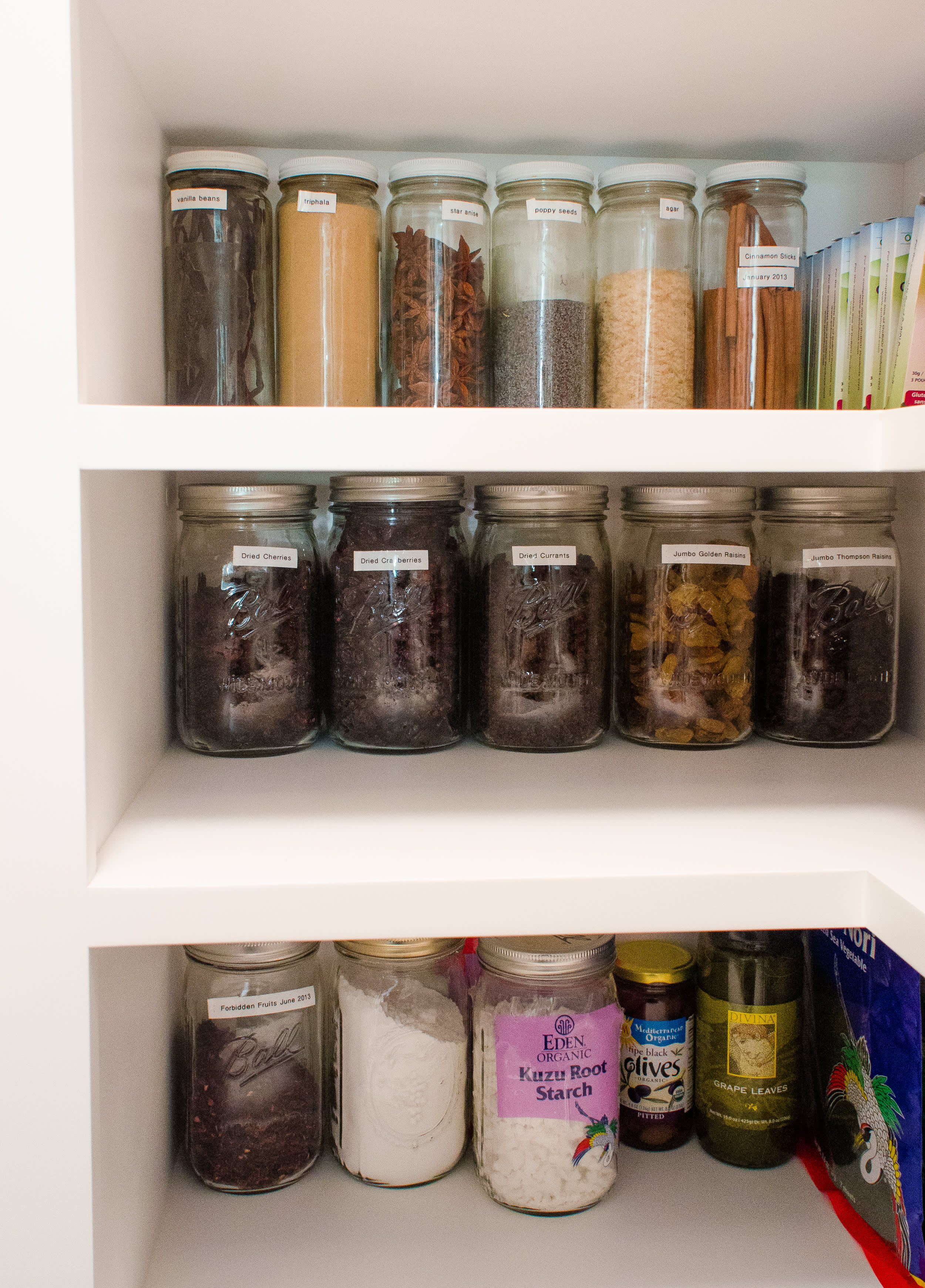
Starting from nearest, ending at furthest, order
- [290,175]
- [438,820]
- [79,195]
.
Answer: [79,195]
[438,820]
[290,175]

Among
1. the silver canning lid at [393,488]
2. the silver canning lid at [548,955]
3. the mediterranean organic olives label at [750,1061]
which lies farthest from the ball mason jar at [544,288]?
the mediterranean organic olives label at [750,1061]

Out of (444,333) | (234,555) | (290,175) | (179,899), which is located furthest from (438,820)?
(290,175)

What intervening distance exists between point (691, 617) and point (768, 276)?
0.34 metres

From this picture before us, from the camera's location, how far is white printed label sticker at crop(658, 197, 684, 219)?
0.98m

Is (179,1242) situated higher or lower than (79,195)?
lower

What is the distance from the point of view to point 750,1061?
0.99 metres

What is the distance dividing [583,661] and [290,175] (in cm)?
54

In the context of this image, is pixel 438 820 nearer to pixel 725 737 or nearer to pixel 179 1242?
pixel 725 737

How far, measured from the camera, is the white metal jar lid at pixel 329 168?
3.05ft

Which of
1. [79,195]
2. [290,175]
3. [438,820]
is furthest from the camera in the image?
[290,175]

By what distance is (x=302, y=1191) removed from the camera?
0.98m

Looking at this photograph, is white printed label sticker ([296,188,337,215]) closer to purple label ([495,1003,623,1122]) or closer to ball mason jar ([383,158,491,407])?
ball mason jar ([383,158,491,407])

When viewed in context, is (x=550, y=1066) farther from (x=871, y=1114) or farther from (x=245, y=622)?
(x=245, y=622)

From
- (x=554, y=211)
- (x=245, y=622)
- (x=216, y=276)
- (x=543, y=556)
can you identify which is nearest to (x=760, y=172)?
(x=554, y=211)
